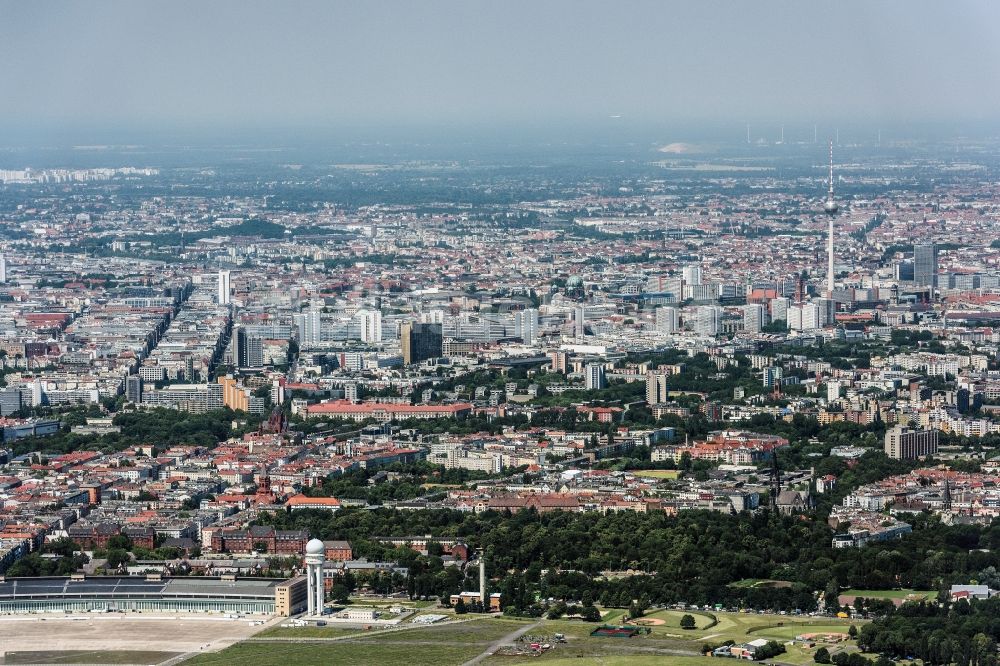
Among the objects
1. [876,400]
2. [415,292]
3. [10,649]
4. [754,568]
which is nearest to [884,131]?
[415,292]

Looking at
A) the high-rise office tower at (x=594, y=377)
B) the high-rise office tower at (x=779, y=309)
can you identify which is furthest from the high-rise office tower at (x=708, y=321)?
the high-rise office tower at (x=594, y=377)

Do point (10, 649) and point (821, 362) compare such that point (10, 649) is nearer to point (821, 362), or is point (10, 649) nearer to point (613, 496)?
point (613, 496)

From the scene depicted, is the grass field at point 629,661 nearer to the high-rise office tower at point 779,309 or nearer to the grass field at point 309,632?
the grass field at point 309,632

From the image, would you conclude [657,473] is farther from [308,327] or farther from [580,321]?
[580,321]

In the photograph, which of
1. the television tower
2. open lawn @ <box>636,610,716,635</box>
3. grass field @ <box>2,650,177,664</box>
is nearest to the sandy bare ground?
grass field @ <box>2,650,177,664</box>

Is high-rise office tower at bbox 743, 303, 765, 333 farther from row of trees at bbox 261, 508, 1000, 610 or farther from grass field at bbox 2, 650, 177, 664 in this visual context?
grass field at bbox 2, 650, 177, 664

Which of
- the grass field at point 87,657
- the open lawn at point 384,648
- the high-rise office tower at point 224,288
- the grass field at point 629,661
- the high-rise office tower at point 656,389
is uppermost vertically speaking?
the grass field at point 629,661
